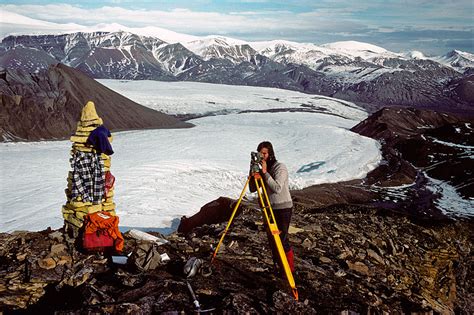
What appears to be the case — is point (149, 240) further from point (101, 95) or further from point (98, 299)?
point (101, 95)

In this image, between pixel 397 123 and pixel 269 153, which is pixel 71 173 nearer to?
pixel 269 153

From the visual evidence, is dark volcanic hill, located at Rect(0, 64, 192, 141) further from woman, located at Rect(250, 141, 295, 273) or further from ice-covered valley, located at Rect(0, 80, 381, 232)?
woman, located at Rect(250, 141, 295, 273)

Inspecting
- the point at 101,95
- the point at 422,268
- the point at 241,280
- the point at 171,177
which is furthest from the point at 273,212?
the point at 101,95

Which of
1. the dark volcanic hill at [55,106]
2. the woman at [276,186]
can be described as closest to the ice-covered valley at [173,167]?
the dark volcanic hill at [55,106]

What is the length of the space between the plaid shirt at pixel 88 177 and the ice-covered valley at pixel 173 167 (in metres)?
12.9

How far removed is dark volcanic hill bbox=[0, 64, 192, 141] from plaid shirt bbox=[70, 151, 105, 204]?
4964 cm

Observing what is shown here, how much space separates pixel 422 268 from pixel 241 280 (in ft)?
18.8

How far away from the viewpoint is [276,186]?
6.00 m

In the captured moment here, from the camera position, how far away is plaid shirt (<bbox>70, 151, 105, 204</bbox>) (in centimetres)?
705

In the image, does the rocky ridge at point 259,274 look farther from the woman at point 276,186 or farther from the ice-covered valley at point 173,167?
the ice-covered valley at point 173,167

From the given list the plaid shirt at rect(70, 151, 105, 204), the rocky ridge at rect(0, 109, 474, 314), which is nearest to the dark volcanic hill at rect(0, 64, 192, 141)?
the rocky ridge at rect(0, 109, 474, 314)

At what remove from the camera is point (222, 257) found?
721 cm

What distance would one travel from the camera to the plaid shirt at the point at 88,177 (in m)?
7.05

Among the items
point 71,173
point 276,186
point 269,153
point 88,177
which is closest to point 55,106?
point 71,173
